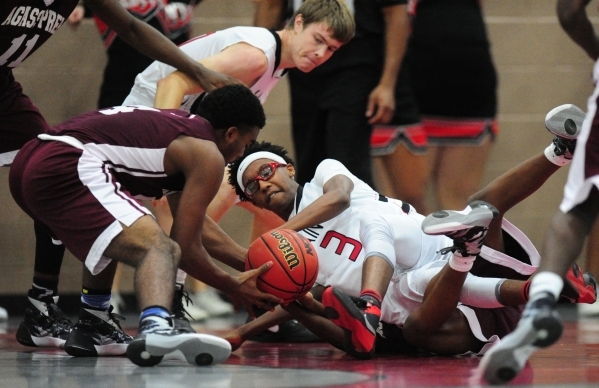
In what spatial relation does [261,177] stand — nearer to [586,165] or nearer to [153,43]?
[153,43]

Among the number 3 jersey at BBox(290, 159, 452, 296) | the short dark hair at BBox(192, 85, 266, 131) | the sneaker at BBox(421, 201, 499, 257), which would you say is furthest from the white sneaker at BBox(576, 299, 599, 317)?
the short dark hair at BBox(192, 85, 266, 131)

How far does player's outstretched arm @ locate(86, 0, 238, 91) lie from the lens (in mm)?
4676

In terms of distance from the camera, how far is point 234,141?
411 cm

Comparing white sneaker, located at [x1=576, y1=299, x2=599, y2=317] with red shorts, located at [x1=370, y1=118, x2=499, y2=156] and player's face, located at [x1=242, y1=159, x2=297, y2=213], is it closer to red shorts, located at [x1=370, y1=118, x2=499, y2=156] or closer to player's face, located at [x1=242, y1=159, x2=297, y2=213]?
red shorts, located at [x1=370, y1=118, x2=499, y2=156]

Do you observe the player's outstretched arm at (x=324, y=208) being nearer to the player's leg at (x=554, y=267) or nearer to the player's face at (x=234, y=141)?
the player's face at (x=234, y=141)

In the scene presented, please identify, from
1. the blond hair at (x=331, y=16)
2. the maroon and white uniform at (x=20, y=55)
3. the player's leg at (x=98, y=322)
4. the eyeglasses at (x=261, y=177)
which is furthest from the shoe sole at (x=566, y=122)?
the maroon and white uniform at (x=20, y=55)

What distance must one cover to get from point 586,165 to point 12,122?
2599mm

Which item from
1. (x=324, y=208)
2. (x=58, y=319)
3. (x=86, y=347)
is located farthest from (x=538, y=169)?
(x=58, y=319)

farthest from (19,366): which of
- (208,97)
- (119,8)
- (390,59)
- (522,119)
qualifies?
Answer: (522,119)

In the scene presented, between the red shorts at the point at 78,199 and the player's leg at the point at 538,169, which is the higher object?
the red shorts at the point at 78,199

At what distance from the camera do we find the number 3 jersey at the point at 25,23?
4.52 metres

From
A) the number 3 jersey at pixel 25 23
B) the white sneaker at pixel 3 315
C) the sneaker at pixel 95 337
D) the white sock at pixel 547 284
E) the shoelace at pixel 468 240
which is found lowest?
the white sneaker at pixel 3 315

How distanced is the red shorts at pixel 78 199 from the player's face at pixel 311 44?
1.42 meters

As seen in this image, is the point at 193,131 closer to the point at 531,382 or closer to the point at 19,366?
the point at 19,366
